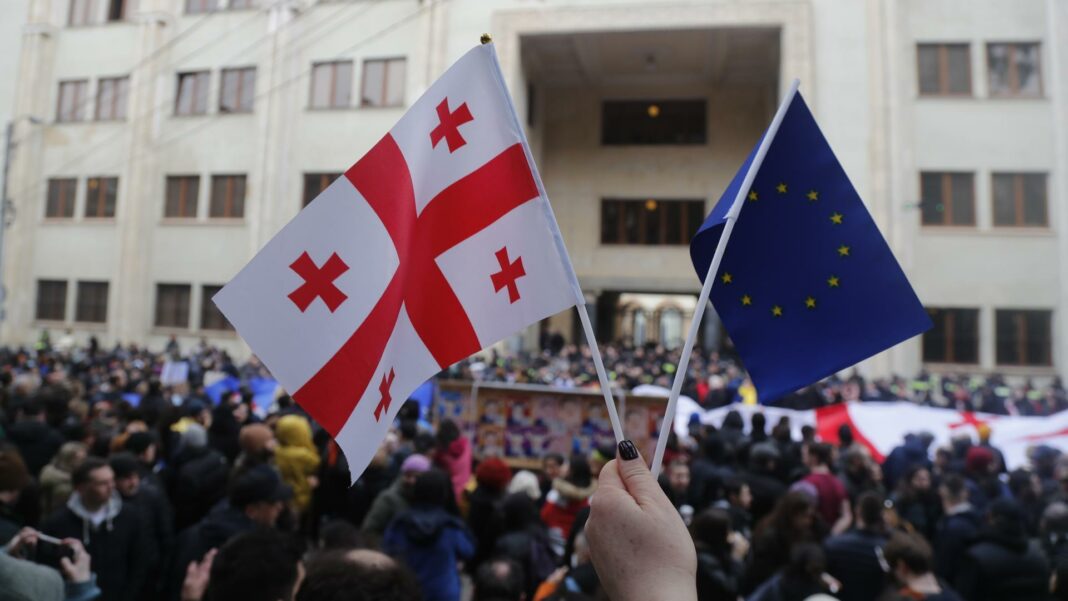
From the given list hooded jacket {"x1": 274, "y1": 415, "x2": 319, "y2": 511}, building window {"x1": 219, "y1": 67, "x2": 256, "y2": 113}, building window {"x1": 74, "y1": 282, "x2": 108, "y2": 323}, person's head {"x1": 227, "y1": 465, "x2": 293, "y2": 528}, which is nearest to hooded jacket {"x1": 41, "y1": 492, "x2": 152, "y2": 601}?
person's head {"x1": 227, "y1": 465, "x2": 293, "y2": 528}

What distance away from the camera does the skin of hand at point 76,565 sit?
2516mm

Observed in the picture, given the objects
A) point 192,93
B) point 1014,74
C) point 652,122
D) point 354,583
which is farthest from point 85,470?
point 192,93

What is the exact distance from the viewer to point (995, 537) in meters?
3.81

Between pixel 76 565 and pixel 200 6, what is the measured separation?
28732 mm

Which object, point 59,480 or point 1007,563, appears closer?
point 1007,563

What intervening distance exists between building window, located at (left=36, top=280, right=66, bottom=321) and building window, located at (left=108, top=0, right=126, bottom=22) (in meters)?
10.3

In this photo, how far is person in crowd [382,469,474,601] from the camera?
3830mm

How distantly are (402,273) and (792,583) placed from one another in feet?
7.33

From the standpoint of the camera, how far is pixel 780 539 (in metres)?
3.76

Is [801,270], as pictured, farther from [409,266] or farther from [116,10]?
[116,10]

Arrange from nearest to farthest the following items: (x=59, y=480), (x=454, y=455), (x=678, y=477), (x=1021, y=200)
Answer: (x=59, y=480), (x=678, y=477), (x=454, y=455), (x=1021, y=200)

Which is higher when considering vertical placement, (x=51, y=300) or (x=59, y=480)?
(x=51, y=300)

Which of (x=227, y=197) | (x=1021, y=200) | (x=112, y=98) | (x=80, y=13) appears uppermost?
(x=80, y=13)

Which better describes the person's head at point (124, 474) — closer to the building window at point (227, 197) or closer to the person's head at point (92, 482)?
the person's head at point (92, 482)
